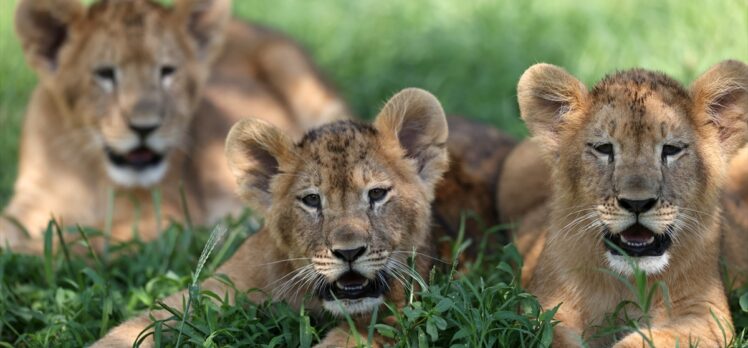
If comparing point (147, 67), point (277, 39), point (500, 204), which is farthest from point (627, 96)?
point (277, 39)

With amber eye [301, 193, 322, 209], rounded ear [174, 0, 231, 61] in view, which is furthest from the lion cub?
rounded ear [174, 0, 231, 61]

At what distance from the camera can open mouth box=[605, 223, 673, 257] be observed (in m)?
4.40

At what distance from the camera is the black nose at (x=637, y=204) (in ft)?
13.9

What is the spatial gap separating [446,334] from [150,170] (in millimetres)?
2920

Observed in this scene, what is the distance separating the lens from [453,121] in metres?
6.97

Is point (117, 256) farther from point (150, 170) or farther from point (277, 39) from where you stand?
point (277, 39)

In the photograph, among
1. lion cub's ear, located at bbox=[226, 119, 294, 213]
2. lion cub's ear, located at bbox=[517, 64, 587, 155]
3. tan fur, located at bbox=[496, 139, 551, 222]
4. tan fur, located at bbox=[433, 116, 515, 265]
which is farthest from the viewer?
tan fur, located at bbox=[496, 139, 551, 222]

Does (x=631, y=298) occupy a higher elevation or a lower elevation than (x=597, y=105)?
lower

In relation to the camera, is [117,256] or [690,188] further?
[117,256]

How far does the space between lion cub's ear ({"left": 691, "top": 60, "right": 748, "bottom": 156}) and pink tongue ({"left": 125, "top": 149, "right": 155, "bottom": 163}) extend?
327 cm

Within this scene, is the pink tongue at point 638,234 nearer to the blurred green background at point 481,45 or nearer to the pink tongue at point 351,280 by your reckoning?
the pink tongue at point 351,280

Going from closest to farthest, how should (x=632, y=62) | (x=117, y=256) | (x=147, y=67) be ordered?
1. (x=117, y=256)
2. (x=147, y=67)
3. (x=632, y=62)

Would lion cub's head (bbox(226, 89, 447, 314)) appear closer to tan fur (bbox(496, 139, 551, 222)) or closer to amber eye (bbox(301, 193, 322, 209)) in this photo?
amber eye (bbox(301, 193, 322, 209))

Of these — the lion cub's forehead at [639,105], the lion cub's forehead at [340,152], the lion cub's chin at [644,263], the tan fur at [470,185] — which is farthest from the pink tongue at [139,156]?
the lion cub's chin at [644,263]
